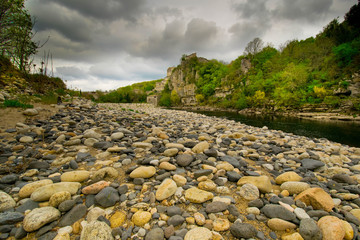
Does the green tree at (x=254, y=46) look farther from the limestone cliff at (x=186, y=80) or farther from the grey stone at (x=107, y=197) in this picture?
the grey stone at (x=107, y=197)

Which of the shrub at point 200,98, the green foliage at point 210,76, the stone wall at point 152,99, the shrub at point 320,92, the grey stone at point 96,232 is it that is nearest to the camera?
the grey stone at point 96,232

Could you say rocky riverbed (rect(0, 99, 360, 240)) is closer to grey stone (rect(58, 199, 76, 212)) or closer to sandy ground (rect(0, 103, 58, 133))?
grey stone (rect(58, 199, 76, 212))

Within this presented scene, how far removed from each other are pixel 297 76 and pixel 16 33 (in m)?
39.2

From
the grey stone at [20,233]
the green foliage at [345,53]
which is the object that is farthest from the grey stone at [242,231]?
the green foliage at [345,53]

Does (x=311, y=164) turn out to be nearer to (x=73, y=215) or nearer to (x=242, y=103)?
(x=73, y=215)

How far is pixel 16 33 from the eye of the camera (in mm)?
9883

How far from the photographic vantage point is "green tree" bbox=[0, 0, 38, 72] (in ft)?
29.1

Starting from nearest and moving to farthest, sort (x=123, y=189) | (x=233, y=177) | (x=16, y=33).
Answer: (x=123, y=189) → (x=233, y=177) → (x=16, y=33)

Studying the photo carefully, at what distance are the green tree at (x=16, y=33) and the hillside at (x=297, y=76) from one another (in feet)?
109

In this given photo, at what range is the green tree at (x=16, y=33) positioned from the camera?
350 inches

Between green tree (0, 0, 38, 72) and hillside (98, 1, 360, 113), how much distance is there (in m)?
33.1

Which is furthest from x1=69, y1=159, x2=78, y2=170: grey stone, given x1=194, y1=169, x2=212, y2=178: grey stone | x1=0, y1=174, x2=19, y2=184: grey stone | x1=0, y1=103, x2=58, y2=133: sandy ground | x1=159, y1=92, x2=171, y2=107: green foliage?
x1=159, y1=92, x2=171, y2=107: green foliage

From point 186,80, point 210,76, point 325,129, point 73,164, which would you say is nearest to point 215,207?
point 73,164

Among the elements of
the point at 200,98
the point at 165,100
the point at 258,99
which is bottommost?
the point at 258,99
